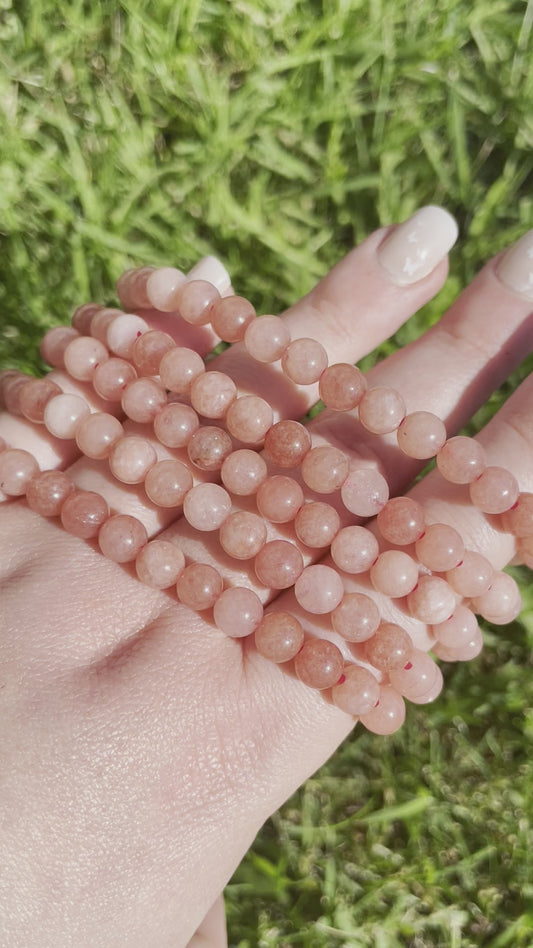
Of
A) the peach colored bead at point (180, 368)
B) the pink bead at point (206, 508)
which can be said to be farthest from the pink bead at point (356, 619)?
the peach colored bead at point (180, 368)

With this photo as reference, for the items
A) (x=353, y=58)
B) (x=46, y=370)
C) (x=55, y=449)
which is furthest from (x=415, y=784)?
(x=353, y=58)

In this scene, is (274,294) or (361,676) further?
(274,294)

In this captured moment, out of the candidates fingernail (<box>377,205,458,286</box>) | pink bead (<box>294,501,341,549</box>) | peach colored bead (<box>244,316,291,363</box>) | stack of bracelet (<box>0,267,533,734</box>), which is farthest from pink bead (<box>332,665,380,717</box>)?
fingernail (<box>377,205,458,286</box>)

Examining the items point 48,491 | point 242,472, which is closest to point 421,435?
point 242,472

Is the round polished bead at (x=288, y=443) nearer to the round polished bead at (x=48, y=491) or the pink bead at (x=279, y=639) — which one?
the pink bead at (x=279, y=639)

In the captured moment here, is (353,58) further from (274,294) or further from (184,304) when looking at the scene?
(184,304)

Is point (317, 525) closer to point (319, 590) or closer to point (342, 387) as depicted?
point (319, 590)
